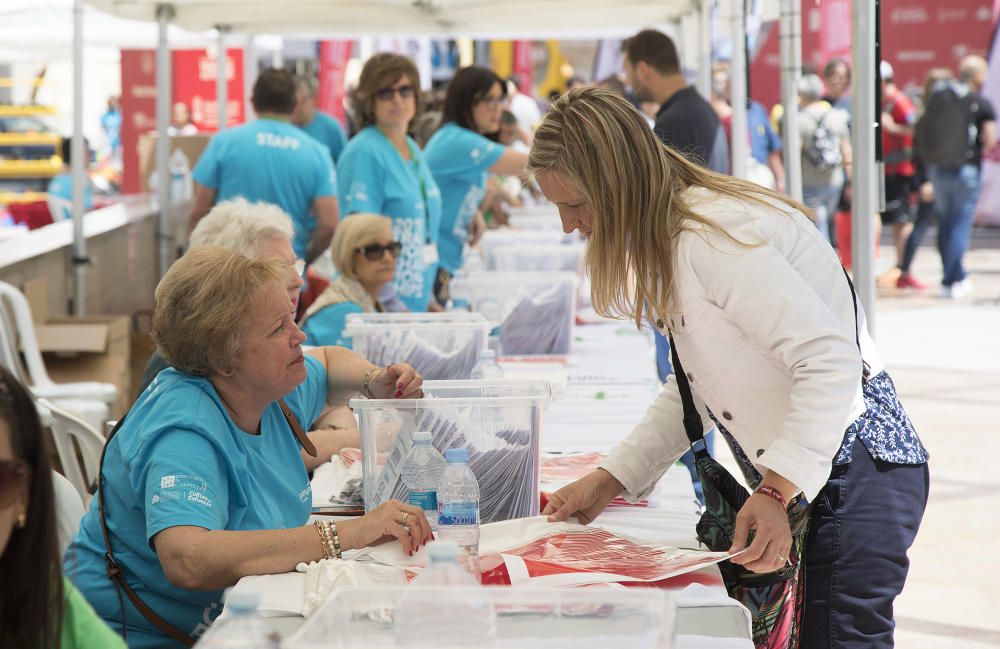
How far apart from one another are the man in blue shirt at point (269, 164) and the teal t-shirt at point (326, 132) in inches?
74.1

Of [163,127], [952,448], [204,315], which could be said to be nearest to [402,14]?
[163,127]

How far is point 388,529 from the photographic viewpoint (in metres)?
2.01

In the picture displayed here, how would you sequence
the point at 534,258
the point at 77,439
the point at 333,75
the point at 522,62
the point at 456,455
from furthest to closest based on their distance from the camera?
the point at 522,62 < the point at 333,75 < the point at 534,258 < the point at 77,439 < the point at 456,455

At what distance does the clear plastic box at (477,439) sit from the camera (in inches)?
91.0

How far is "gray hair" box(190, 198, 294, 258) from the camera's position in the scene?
10.3ft

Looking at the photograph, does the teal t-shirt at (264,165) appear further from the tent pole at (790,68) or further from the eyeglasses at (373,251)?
the tent pole at (790,68)

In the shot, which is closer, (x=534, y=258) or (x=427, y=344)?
(x=427, y=344)

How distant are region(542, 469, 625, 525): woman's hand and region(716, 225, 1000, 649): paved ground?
1.66 m

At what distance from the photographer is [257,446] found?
7.13 ft

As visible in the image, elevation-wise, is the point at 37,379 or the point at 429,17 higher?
the point at 429,17

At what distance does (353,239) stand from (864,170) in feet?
5.20

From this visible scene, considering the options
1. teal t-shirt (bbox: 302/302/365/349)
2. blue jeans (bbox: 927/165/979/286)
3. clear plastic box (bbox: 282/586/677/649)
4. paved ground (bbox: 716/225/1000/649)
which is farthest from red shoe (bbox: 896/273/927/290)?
clear plastic box (bbox: 282/586/677/649)

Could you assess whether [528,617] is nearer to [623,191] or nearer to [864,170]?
[623,191]

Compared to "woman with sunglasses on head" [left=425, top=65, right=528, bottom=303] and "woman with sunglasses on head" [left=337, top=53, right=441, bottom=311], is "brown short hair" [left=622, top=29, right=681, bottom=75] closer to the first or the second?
"woman with sunglasses on head" [left=425, top=65, right=528, bottom=303]
